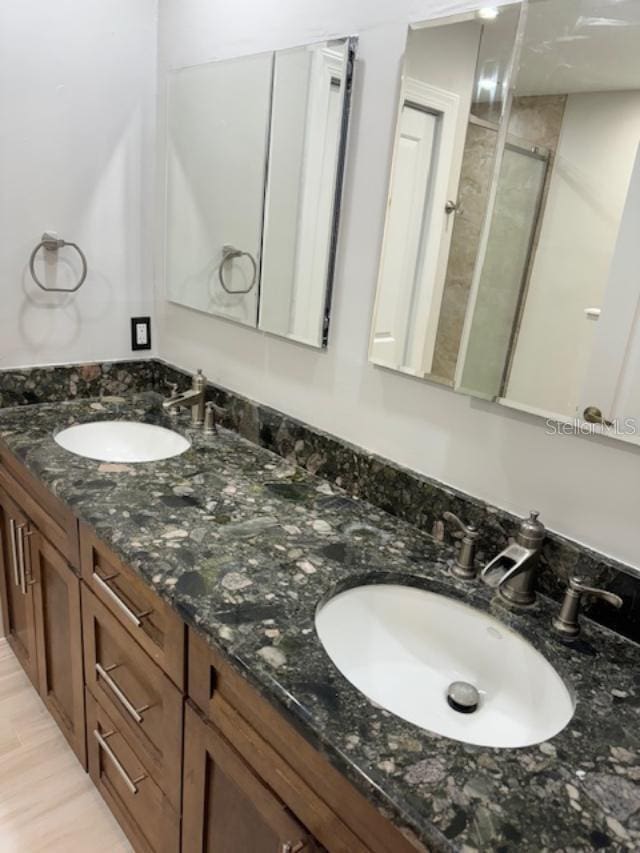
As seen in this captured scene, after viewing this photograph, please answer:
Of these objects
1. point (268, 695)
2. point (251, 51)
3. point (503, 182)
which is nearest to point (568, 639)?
point (268, 695)

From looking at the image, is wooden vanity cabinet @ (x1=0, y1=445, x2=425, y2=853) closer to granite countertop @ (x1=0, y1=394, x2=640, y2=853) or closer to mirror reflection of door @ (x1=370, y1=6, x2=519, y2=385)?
granite countertop @ (x1=0, y1=394, x2=640, y2=853)

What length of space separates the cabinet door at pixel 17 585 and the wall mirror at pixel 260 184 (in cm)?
83

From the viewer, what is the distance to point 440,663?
111cm

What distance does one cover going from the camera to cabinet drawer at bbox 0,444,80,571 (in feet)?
4.66

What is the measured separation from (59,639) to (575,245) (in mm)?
1556

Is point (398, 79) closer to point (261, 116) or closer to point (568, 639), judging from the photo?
point (261, 116)

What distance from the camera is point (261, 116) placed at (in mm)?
1593

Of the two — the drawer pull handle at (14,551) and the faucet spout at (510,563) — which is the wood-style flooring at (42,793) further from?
the faucet spout at (510,563)

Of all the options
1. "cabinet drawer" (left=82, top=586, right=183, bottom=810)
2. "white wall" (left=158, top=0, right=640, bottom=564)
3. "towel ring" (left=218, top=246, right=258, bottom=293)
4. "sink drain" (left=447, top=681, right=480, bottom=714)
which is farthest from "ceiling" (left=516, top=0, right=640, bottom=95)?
"cabinet drawer" (left=82, top=586, right=183, bottom=810)

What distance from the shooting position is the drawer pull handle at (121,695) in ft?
4.21

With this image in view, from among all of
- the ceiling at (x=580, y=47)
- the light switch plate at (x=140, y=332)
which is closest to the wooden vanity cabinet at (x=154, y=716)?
the light switch plate at (x=140, y=332)

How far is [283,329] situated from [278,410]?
230 millimetres

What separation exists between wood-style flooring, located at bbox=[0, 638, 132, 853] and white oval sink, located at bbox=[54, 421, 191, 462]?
83 cm

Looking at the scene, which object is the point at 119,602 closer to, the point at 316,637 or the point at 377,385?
the point at 316,637
